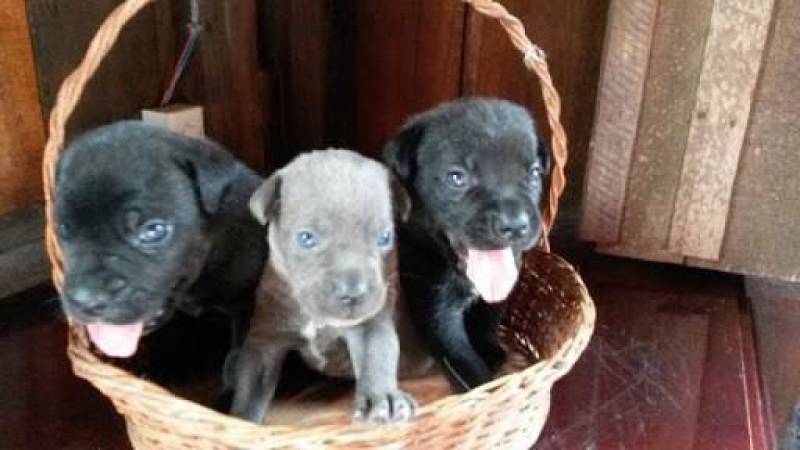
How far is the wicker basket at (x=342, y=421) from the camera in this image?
76 cm

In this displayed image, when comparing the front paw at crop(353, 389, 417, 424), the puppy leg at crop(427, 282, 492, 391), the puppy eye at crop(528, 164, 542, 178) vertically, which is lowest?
the puppy leg at crop(427, 282, 492, 391)

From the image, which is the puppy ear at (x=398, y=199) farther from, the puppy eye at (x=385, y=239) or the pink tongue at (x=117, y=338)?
the pink tongue at (x=117, y=338)

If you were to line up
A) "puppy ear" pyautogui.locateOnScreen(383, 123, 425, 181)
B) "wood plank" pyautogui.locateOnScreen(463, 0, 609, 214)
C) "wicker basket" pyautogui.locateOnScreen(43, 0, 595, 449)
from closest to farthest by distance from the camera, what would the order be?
"wicker basket" pyautogui.locateOnScreen(43, 0, 595, 449) → "puppy ear" pyautogui.locateOnScreen(383, 123, 425, 181) → "wood plank" pyautogui.locateOnScreen(463, 0, 609, 214)

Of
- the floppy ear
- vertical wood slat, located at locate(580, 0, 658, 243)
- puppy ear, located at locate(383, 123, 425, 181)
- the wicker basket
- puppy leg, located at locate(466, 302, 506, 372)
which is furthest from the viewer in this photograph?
vertical wood slat, located at locate(580, 0, 658, 243)

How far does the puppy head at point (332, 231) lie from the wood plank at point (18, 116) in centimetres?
61

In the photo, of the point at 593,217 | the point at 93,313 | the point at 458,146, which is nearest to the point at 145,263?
the point at 93,313

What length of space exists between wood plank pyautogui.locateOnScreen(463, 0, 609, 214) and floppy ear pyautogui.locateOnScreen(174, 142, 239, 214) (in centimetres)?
66

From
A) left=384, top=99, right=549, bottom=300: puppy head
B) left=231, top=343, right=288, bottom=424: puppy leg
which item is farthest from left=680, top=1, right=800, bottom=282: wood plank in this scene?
left=231, top=343, right=288, bottom=424: puppy leg

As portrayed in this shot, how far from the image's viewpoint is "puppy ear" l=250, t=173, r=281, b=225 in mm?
831

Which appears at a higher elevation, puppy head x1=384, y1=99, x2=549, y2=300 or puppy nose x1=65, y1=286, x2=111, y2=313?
puppy head x1=384, y1=99, x2=549, y2=300

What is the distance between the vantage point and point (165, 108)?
4.61 feet

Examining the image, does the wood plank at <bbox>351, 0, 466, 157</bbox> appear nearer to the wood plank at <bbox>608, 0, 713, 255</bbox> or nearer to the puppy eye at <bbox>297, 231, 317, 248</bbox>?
the wood plank at <bbox>608, 0, 713, 255</bbox>

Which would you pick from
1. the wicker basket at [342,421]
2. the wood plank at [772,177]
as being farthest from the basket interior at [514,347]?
the wood plank at [772,177]

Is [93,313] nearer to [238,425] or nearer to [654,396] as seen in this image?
[238,425]
